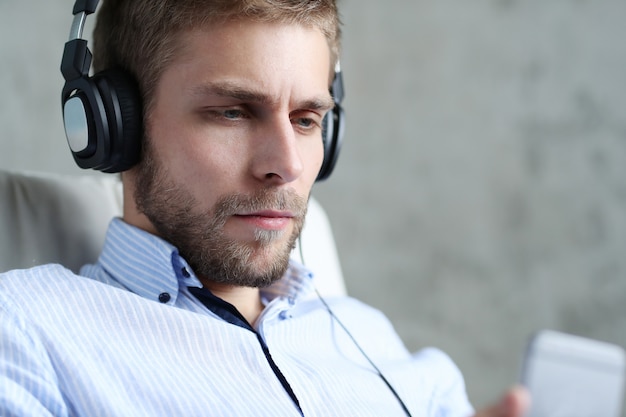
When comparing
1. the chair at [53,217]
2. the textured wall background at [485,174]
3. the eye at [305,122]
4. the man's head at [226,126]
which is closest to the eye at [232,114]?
the man's head at [226,126]

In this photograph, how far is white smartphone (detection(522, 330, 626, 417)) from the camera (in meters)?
0.68

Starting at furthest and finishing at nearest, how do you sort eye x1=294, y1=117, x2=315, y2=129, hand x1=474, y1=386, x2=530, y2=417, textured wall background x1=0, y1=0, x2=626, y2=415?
textured wall background x1=0, y1=0, x2=626, y2=415 → eye x1=294, y1=117, x2=315, y2=129 → hand x1=474, y1=386, x2=530, y2=417

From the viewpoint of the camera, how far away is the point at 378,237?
2164 mm

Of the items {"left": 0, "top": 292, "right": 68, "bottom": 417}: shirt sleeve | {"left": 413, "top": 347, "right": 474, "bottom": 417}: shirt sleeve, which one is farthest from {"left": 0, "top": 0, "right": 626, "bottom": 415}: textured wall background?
{"left": 0, "top": 292, "right": 68, "bottom": 417}: shirt sleeve

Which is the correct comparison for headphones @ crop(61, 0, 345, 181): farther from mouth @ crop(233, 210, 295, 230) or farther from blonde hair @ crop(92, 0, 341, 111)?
mouth @ crop(233, 210, 295, 230)

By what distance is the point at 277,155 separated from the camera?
0.98 meters

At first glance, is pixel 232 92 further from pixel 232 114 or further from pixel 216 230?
pixel 216 230

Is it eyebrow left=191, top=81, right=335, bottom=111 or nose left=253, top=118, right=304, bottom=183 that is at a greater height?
eyebrow left=191, top=81, right=335, bottom=111

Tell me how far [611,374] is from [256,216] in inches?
20.8

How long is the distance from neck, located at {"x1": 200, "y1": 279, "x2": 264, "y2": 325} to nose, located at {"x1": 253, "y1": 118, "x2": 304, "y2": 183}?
0.21 meters

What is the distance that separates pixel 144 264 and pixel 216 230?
0.44 ft

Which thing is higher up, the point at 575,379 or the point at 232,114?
the point at 232,114

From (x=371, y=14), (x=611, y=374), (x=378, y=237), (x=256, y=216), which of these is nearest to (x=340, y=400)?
(x=256, y=216)

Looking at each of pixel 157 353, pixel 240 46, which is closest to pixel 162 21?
pixel 240 46
